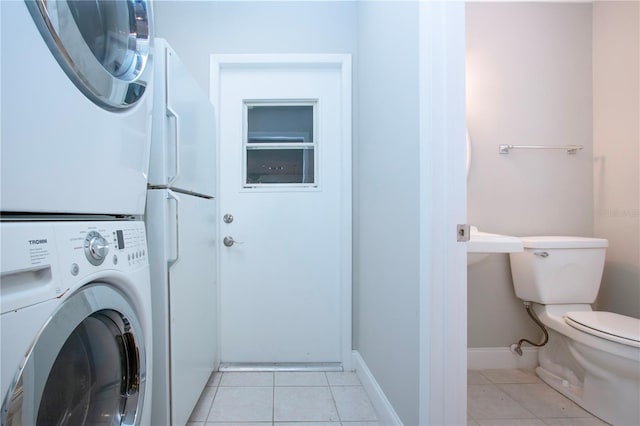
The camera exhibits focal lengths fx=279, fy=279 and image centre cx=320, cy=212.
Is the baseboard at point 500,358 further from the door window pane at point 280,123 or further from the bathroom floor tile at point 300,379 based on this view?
the door window pane at point 280,123

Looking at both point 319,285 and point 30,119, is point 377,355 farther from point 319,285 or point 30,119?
point 30,119

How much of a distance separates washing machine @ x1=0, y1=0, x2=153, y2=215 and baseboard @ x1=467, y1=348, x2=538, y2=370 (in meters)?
1.91

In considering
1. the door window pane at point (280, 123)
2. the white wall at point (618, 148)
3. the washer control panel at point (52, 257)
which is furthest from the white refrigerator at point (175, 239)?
the white wall at point (618, 148)

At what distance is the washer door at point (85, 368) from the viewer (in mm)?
494

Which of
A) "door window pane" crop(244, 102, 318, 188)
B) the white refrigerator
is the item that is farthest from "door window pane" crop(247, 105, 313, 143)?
the white refrigerator

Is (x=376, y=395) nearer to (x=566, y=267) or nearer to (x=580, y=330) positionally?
(x=580, y=330)

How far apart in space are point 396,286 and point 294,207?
0.86 meters

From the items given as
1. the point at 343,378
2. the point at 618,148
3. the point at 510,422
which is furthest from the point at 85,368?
the point at 618,148

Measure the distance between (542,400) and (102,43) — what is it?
89.3 inches

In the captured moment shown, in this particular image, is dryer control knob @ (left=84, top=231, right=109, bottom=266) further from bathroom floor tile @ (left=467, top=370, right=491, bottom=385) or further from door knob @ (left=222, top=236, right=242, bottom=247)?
bathroom floor tile @ (left=467, top=370, right=491, bottom=385)

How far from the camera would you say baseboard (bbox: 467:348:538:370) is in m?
1.68

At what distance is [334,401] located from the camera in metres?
1.40

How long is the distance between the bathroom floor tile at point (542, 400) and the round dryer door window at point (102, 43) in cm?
206

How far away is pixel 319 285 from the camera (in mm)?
1762
